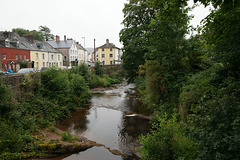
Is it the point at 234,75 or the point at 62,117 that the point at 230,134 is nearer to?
the point at 234,75

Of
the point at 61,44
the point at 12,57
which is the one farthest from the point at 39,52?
the point at 61,44

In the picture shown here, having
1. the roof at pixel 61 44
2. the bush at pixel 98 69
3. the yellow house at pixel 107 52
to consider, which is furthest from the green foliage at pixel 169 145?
the yellow house at pixel 107 52

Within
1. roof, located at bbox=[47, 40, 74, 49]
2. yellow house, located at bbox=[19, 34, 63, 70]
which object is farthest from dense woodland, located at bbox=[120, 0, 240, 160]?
roof, located at bbox=[47, 40, 74, 49]

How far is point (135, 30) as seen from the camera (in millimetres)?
21281

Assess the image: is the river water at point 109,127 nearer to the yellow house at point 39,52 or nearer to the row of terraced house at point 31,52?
the row of terraced house at point 31,52

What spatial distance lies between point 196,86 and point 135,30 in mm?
14724

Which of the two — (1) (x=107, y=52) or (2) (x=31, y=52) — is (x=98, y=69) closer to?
(2) (x=31, y=52)

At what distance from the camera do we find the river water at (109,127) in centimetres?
953

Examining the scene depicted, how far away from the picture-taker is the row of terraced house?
34116 mm

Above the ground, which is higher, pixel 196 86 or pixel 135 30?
pixel 135 30

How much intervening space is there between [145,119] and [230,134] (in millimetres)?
11197

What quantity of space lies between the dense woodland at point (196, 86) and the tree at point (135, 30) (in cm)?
872

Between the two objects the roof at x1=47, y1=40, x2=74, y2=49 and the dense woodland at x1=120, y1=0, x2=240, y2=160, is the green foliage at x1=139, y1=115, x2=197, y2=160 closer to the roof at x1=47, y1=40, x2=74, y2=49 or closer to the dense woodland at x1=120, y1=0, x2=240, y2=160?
the dense woodland at x1=120, y1=0, x2=240, y2=160

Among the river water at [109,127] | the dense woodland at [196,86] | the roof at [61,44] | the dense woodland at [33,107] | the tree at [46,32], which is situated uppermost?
the tree at [46,32]
